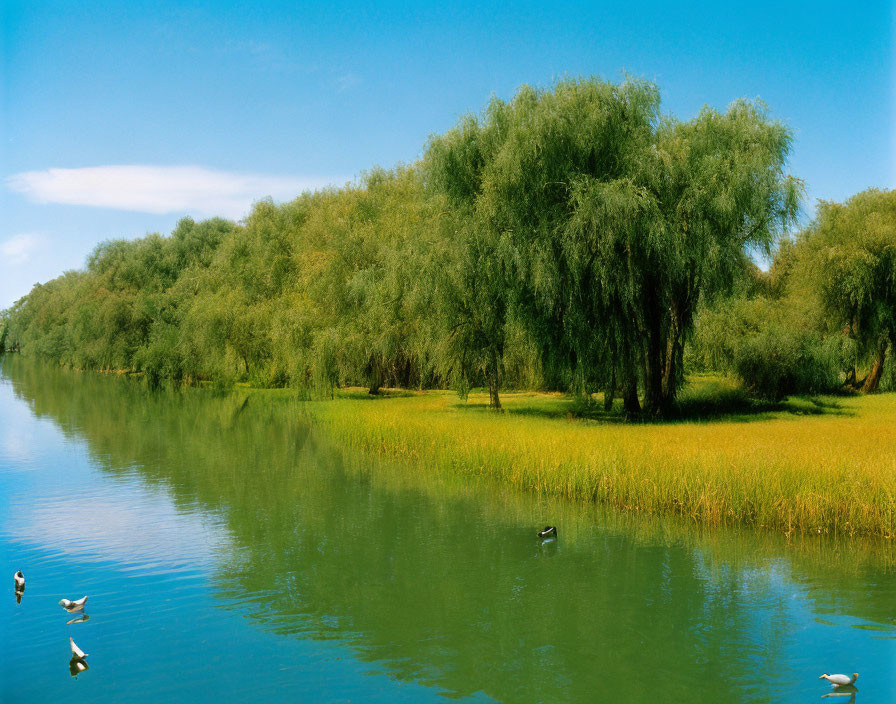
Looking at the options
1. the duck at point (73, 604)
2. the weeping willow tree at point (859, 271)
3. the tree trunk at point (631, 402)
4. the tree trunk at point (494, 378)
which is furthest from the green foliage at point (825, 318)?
the duck at point (73, 604)

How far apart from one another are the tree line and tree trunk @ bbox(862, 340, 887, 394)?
0.32 ft

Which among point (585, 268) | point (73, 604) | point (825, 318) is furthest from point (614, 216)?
point (825, 318)

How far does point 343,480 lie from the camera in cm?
1697

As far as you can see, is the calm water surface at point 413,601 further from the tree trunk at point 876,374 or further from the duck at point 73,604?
the tree trunk at point 876,374

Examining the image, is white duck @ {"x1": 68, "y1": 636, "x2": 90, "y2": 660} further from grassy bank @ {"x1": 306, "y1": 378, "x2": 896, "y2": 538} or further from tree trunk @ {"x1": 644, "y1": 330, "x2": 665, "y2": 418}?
tree trunk @ {"x1": 644, "y1": 330, "x2": 665, "y2": 418}

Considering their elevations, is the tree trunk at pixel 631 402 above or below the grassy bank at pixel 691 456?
above

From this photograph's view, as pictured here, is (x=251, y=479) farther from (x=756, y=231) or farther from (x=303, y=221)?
(x=303, y=221)

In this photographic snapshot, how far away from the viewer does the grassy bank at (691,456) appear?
11289 millimetres

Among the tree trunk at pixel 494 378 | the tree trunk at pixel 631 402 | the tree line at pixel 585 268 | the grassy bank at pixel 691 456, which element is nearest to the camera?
the grassy bank at pixel 691 456

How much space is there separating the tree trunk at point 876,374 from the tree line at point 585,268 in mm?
97

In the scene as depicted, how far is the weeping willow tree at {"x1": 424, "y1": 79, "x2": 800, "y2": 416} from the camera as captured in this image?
2014 cm

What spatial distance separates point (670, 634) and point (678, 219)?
1512 cm

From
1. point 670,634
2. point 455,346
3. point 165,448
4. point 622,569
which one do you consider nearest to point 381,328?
point 455,346

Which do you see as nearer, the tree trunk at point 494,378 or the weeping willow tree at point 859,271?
the tree trunk at point 494,378
